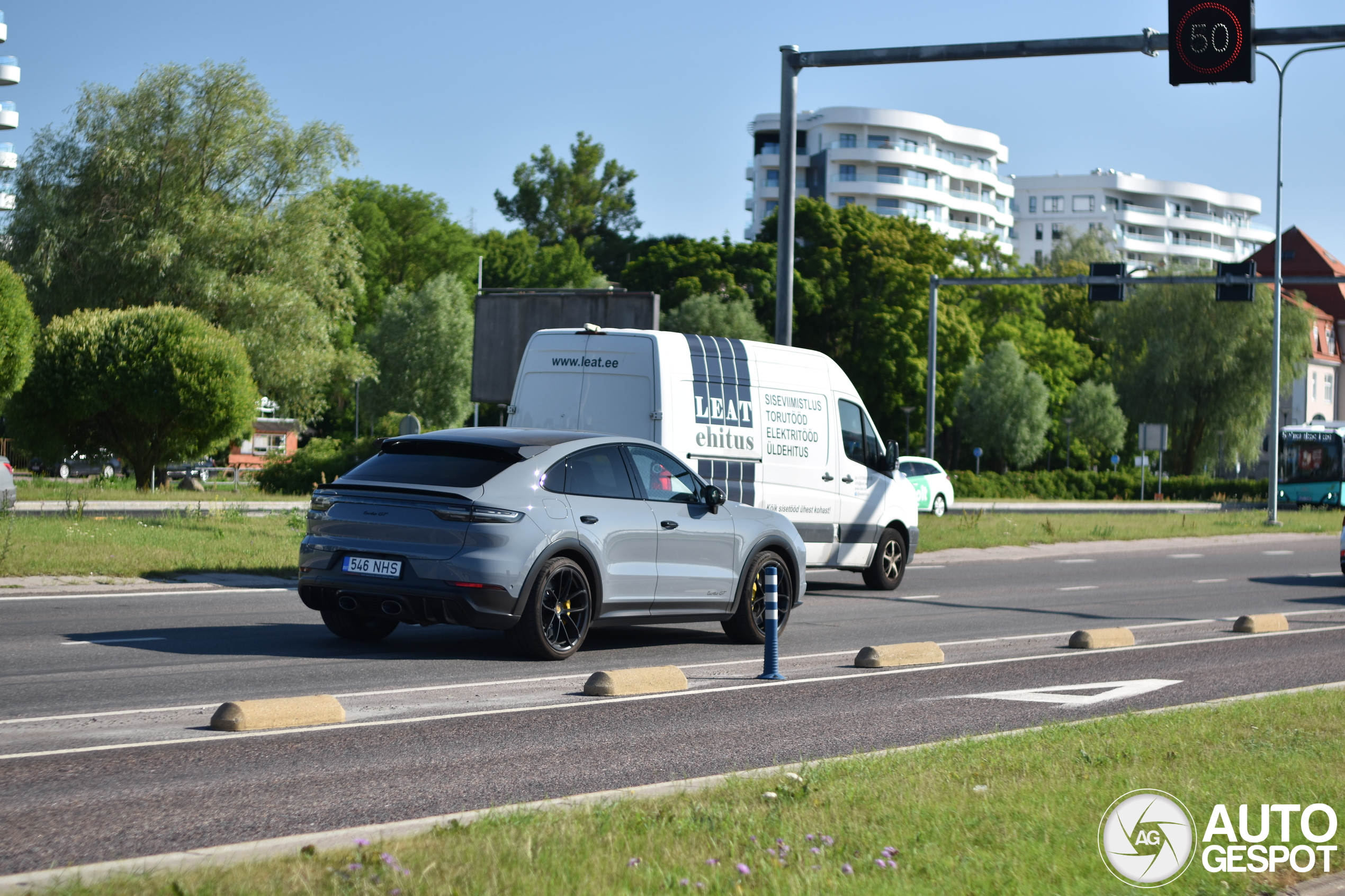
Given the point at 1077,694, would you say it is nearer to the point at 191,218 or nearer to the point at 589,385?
the point at 589,385

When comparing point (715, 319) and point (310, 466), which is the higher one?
point (715, 319)

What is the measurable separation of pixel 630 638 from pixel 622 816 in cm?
748

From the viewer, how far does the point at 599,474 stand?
37.1ft

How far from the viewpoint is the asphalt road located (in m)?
6.10

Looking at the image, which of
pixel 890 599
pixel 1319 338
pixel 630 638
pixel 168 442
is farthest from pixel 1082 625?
pixel 1319 338

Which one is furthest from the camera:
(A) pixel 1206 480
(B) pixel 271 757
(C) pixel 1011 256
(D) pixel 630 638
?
(C) pixel 1011 256

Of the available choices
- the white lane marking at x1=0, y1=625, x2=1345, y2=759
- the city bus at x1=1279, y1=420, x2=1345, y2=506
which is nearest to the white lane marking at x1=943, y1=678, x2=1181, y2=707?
the white lane marking at x1=0, y1=625, x2=1345, y2=759

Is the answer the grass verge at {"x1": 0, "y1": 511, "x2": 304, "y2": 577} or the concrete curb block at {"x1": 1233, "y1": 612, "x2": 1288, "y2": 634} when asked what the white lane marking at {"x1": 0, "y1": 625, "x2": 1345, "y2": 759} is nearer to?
the concrete curb block at {"x1": 1233, "y1": 612, "x2": 1288, "y2": 634}

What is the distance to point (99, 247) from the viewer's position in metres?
44.0

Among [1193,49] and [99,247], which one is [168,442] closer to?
[99,247]

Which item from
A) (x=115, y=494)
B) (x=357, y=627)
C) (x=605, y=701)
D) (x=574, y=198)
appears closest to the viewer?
(x=605, y=701)

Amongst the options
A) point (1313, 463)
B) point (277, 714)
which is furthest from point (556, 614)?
point (1313, 463)

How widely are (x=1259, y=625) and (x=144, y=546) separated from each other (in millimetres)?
12370

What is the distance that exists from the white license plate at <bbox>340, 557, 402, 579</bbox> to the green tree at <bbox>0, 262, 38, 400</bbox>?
22349 millimetres
